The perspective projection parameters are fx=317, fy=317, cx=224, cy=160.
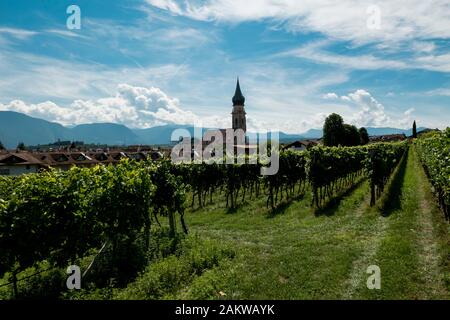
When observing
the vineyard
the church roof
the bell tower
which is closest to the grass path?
the vineyard

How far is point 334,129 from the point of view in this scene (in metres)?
76.2

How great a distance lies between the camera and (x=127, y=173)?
1266 centimetres

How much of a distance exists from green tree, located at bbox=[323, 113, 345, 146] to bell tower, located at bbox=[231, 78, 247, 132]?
2231 inches

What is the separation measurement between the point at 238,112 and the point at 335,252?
124070 millimetres

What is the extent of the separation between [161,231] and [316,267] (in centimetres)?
859

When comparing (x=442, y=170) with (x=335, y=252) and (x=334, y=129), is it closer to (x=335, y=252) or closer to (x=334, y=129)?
(x=335, y=252)

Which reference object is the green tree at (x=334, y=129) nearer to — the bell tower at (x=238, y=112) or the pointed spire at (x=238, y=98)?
the bell tower at (x=238, y=112)

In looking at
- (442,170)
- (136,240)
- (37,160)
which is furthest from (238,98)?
(136,240)

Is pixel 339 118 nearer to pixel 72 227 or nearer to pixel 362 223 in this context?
pixel 362 223

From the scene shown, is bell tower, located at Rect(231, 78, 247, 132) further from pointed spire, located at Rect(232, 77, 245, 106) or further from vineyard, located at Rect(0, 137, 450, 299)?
vineyard, located at Rect(0, 137, 450, 299)

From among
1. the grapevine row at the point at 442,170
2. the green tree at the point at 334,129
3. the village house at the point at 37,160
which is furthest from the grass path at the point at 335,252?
the green tree at the point at 334,129

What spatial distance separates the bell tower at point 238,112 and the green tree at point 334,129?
56679 mm

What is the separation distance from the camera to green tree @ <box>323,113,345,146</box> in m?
76.2
